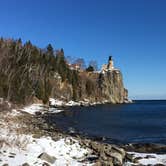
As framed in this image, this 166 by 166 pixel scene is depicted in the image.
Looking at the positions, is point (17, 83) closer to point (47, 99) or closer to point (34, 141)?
point (47, 99)

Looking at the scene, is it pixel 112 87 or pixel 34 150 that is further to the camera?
pixel 112 87

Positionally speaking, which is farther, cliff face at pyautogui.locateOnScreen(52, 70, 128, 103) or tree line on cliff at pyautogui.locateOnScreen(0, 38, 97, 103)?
cliff face at pyautogui.locateOnScreen(52, 70, 128, 103)

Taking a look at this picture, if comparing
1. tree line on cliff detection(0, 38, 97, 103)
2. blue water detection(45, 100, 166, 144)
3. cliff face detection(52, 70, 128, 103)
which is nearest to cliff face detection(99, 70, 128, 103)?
cliff face detection(52, 70, 128, 103)

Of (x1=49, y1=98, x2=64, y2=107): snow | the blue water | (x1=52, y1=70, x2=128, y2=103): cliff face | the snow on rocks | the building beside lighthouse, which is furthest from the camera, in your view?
the building beside lighthouse

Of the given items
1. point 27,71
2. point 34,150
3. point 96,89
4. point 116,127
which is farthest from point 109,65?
point 34,150

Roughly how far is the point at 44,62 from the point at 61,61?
17.5 metres

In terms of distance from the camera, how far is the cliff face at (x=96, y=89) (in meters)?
124

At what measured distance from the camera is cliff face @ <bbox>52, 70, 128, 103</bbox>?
406ft

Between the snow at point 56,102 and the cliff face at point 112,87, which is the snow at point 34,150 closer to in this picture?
the snow at point 56,102

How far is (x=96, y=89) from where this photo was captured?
526ft

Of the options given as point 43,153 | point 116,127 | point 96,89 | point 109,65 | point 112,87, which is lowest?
point 116,127

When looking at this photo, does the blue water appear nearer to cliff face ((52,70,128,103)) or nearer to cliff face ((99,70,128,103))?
cliff face ((52,70,128,103))

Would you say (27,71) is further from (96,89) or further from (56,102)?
(96,89)

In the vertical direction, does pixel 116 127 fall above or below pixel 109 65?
below
